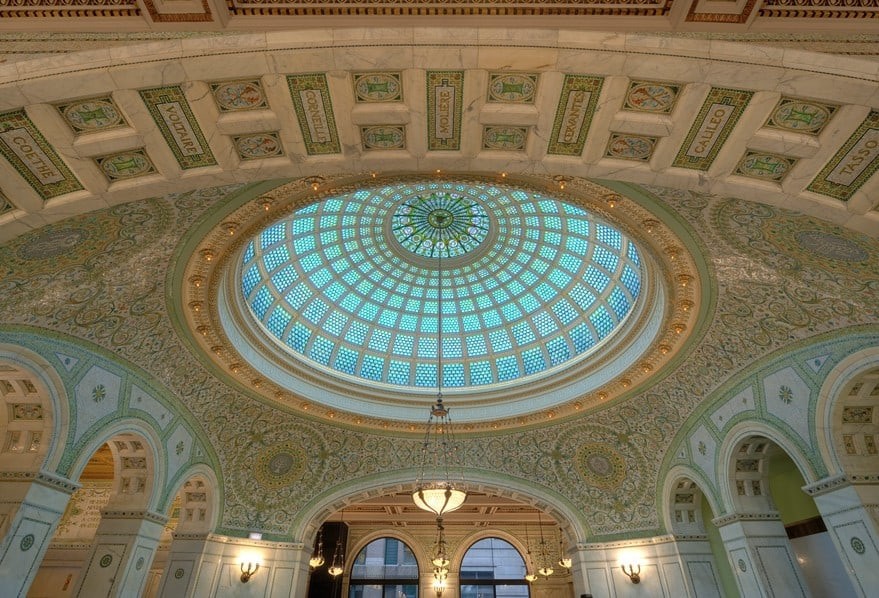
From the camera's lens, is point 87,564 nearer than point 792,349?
No

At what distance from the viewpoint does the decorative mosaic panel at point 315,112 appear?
16.6 feet

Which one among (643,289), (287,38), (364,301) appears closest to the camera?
(287,38)

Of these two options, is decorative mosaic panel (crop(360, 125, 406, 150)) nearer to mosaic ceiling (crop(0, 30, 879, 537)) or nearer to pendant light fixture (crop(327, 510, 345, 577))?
mosaic ceiling (crop(0, 30, 879, 537))

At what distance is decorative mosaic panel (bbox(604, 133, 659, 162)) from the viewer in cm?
558

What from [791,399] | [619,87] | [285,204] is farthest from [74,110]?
[791,399]

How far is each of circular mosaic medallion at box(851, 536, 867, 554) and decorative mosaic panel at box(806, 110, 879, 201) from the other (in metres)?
7.45

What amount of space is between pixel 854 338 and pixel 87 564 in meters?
17.7

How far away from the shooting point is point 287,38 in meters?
4.55

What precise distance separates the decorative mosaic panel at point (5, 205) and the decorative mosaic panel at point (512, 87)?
18.0 feet

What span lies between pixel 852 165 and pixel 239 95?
6752 mm

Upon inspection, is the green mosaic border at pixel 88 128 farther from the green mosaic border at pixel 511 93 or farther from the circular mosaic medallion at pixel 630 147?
the circular mosaic medallion at pixel 630 147

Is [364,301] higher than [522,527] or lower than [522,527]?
higher

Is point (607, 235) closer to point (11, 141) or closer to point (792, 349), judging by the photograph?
point (792, 349)

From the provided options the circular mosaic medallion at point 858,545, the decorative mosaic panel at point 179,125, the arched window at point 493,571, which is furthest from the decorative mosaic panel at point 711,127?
the arched window at point 493,571
